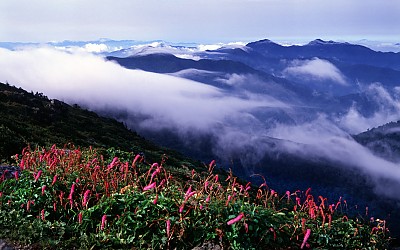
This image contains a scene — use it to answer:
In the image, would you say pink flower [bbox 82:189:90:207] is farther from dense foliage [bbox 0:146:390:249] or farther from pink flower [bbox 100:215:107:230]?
pink flower [bbox 100:215:107:230]

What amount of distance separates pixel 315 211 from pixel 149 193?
3.93 meters

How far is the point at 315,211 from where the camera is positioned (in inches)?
363

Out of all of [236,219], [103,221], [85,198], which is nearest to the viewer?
[236,219]

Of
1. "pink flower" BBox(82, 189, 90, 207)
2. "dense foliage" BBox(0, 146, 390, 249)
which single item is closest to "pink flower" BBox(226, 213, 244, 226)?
"dense foliage" BBox(0, 146, 390, 249)

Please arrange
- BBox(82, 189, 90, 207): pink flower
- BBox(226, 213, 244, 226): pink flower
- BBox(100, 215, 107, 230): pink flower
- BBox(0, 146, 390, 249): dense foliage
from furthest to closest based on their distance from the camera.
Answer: BBox(82, 189, 90, 207): pink flower, BBox(100, 215, 107, 230): pink flower, BBox(0, 146, 390, 249): dense foliage, BBox(226, 213, 244, 226): pink flower

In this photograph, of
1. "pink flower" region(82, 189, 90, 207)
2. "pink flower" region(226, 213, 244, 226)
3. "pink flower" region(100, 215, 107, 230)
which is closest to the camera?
"pink flower" region(226, 213, 244, 226)

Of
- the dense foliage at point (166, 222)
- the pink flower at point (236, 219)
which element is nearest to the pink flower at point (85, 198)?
the dense foliage at point (166, 222)

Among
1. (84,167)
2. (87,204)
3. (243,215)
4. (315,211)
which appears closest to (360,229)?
(315,211)

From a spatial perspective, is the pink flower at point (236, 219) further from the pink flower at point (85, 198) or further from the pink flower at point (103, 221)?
the pink flower at point (85, 198)

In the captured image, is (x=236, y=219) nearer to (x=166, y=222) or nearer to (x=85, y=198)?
(x=166, y=222)

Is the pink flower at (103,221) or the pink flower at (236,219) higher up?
the pink flower at (236,219)

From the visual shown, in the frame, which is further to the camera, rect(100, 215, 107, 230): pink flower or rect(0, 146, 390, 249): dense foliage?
rect(100, 215, 107, 230): pink flower

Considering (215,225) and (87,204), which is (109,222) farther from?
(215,225)

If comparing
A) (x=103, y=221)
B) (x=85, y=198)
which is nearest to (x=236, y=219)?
(x=103, y=221)
